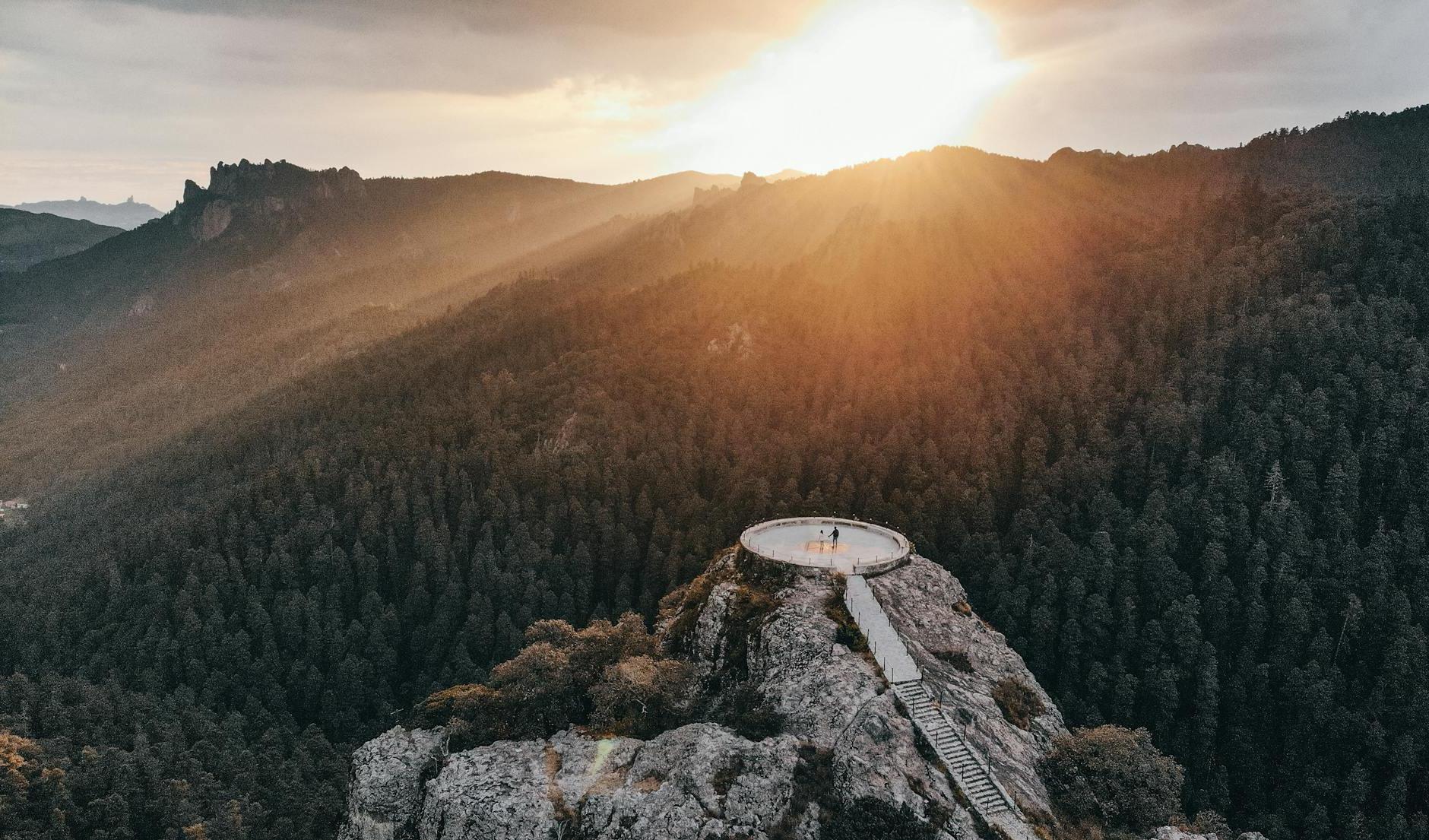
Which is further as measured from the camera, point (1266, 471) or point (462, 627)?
point (462, 627)

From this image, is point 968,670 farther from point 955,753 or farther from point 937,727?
point 955,753

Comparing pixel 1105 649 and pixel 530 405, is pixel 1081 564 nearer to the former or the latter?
pixel 1105 649

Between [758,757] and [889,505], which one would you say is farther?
[889,505]

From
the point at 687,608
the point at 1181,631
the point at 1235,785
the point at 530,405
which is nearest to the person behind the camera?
the point at 687,608

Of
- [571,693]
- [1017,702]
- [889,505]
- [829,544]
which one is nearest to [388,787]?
[571,693]

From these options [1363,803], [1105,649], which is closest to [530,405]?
[1105,649]

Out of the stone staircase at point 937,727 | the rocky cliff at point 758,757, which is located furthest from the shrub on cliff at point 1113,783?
the stone staircase at point 937,727
